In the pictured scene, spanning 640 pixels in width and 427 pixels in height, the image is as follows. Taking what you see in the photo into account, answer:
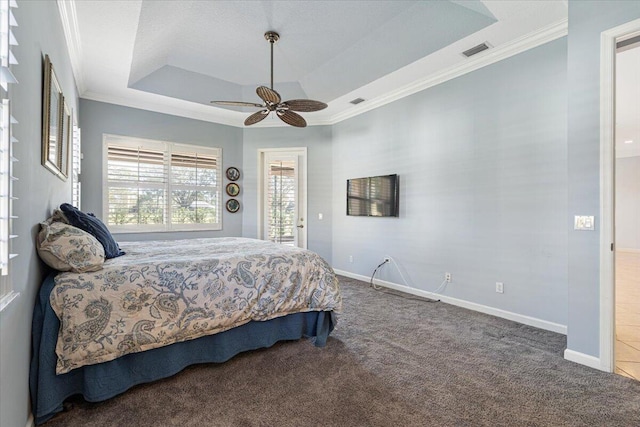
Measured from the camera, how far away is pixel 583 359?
2.27 m

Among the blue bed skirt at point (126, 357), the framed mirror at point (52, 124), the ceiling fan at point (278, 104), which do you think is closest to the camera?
the blue bed skirt at point (126, 357)

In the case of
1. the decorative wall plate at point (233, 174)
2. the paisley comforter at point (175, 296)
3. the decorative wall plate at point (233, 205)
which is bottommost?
the paisley comforter at point (175, 296)

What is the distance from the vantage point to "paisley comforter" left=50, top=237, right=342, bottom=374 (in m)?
1.72

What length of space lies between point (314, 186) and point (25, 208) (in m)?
4.46

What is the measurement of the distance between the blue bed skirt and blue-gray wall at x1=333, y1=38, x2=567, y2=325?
6.48 feet

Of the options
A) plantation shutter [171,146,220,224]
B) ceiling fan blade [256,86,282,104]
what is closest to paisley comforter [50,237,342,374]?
ceiling fan blade [256,86,282,104]

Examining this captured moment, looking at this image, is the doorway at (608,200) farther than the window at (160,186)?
No

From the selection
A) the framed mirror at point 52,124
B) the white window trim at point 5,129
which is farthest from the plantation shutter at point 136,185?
the white window trim at point 5,129

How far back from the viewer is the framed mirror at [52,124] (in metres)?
1.86

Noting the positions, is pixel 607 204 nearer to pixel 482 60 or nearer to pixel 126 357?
pixel 482 60

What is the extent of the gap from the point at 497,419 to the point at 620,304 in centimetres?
336

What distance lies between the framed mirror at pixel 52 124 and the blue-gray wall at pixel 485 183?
148 inches

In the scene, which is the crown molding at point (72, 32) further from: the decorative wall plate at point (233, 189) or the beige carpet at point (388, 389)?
the beige carpet at point (388, 389)

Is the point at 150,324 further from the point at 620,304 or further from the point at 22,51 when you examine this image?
the point at 620,304
